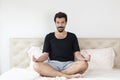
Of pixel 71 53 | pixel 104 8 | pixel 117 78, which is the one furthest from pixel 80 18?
pixel 117 78

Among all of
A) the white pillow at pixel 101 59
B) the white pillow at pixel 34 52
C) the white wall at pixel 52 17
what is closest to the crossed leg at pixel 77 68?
the white pillow at pixel 101 59

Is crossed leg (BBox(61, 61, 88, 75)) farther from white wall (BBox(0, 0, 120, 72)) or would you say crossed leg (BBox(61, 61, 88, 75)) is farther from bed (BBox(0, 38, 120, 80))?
white wall (BBox(0, 0, 120, 72))

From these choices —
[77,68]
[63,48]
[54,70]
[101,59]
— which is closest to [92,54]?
[101,59]

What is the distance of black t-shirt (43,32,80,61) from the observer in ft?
10.6

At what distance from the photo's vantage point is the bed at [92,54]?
10.1ft

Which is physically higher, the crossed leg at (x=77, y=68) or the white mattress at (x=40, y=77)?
the crossed leg at (x=77, y=68)

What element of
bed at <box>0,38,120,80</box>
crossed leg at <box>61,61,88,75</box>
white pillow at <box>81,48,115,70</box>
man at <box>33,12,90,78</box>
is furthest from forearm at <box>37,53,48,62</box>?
white pillow at <box>81,48,115,70</box>

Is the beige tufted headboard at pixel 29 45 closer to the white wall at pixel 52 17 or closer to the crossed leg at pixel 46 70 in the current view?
the white wall at pixel 52 17

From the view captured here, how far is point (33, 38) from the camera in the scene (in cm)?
367

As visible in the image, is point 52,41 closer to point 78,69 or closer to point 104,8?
point 78,69

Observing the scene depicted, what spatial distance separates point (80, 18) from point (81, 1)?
248 millimetres

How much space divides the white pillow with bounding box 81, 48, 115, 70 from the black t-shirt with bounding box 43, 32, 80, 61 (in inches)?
10.0

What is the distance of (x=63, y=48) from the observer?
3.25 m

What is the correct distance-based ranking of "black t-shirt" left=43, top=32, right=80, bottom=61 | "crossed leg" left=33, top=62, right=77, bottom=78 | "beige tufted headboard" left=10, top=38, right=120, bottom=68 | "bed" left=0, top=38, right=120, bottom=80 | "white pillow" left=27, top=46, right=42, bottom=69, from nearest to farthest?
1. "crossed leg" left=33, top=62, right=77, bottom=78
2. "bed" left=0, top=38, right=120, bottom=80
3. "black t-shirt" left=43, top=32, right=80, bottom=61
4. "white pillow" left=27, top=46, right=42, bottom=69
5. "beige tufted headboard" left=10, top=38, right=120, bottom=68
